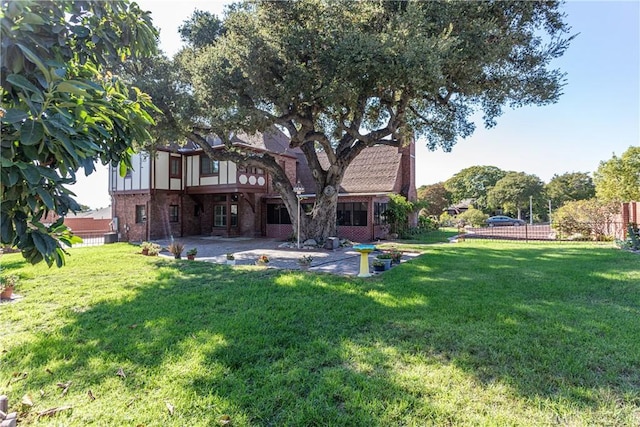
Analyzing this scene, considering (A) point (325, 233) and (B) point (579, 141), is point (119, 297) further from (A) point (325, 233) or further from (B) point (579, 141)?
(B) point (579, 141)

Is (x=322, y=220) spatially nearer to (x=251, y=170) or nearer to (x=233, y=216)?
(x=251, y=170)

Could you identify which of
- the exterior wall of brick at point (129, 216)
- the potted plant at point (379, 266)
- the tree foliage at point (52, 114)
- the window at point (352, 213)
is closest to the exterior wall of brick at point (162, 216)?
the exterior wall of brick at point (129, 216)

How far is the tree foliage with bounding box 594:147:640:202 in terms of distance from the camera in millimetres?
21858

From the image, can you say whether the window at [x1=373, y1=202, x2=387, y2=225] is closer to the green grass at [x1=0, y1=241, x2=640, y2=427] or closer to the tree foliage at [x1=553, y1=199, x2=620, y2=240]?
the tree foliage at [x1=553, y1=199, x2=620, y2=240]

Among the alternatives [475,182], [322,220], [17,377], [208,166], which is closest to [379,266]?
[17,377]

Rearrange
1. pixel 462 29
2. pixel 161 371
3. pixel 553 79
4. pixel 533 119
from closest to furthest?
1. pixel 161 371
2. pixel 462 29
3. pixel 553 79
4. pixel 533 119

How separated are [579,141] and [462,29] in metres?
11.3

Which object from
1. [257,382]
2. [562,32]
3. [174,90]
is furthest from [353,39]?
[257,382]

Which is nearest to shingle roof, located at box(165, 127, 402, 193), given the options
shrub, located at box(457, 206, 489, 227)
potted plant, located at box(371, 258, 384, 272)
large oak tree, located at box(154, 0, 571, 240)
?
large oak tree, located at box(154, 0, 571, 240)

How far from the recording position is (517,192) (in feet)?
141

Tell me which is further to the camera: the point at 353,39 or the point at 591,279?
the point at 353,39

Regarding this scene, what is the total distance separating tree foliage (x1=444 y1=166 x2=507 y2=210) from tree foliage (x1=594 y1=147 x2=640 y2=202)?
27612 mm

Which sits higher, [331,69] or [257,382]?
[331,69]

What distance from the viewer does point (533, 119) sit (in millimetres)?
14305
